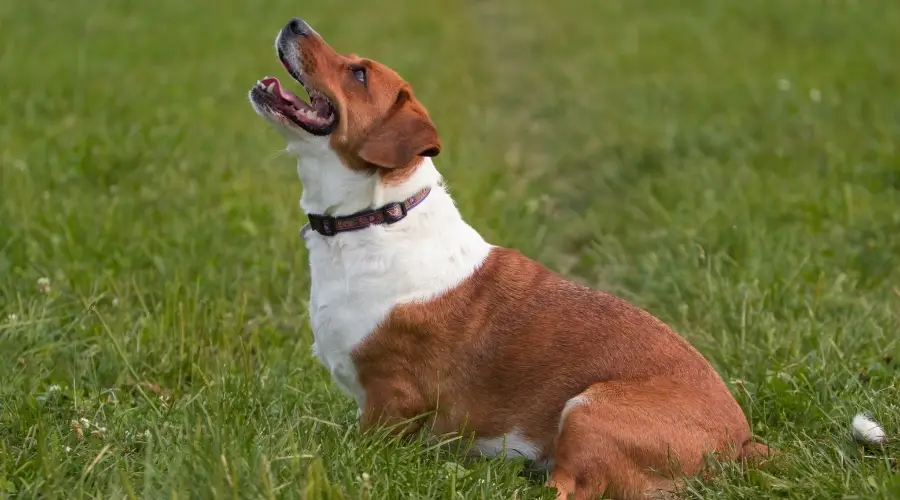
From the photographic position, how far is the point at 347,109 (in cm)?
450

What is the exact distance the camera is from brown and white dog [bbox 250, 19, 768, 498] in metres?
4.25

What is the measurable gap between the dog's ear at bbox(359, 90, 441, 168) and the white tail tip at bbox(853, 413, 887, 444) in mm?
1923

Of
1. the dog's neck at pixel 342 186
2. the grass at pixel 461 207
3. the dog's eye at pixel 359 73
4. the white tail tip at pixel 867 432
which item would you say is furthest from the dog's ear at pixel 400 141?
the white tail tip at pixel 867 432

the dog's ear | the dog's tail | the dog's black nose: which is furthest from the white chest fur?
the dog's tail

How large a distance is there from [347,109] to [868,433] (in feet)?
7.85

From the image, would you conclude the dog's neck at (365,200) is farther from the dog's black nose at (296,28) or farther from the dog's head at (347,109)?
the dog's black nose at (296,28)

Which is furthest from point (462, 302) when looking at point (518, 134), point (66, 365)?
point (518, 134)

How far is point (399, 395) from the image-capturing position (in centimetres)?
428

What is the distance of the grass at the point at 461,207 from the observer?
13.2 ft

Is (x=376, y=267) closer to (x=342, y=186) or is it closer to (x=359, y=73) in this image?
(x=342, y=186)

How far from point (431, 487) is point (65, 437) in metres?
1.40

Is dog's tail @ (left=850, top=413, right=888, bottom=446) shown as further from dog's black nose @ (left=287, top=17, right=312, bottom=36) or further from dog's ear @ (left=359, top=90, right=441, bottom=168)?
dog's black nose @ (left=287, top=17, right=312, bottom=36)

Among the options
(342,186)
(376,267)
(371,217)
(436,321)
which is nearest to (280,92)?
(342,186)

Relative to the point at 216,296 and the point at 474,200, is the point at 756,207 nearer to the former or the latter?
the point at 474,200
